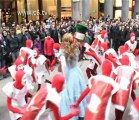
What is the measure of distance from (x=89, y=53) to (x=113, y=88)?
13.5 ft

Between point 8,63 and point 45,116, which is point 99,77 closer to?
point 45,116

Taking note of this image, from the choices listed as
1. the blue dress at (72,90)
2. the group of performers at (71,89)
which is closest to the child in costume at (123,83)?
the group of performers at (71,89)

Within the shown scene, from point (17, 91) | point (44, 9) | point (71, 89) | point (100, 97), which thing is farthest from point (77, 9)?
point (100, 97)

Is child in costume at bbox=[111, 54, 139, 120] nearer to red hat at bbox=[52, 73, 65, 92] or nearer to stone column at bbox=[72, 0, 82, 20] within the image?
red hat at bbox=[52, 73, 65, 92]

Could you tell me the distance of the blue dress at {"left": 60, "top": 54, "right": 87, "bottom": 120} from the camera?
6902 millimetres

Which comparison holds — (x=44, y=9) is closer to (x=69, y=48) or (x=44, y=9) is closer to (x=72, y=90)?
(x=69, y=48)

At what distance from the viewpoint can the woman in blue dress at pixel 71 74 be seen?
7.01m

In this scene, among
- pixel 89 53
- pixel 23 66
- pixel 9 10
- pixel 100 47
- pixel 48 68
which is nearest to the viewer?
pixel 23 66

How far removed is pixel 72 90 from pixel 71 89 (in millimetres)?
27

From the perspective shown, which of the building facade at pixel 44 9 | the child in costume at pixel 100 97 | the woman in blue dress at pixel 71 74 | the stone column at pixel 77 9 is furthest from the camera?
the building facade at pixel 44 9

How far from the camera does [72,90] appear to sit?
7059 millimetres

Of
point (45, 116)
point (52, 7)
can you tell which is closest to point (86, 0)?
point (52, 7)

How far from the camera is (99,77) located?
5.54 m

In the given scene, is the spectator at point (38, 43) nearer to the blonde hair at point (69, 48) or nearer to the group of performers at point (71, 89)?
the group of performers at point (71, 89)
